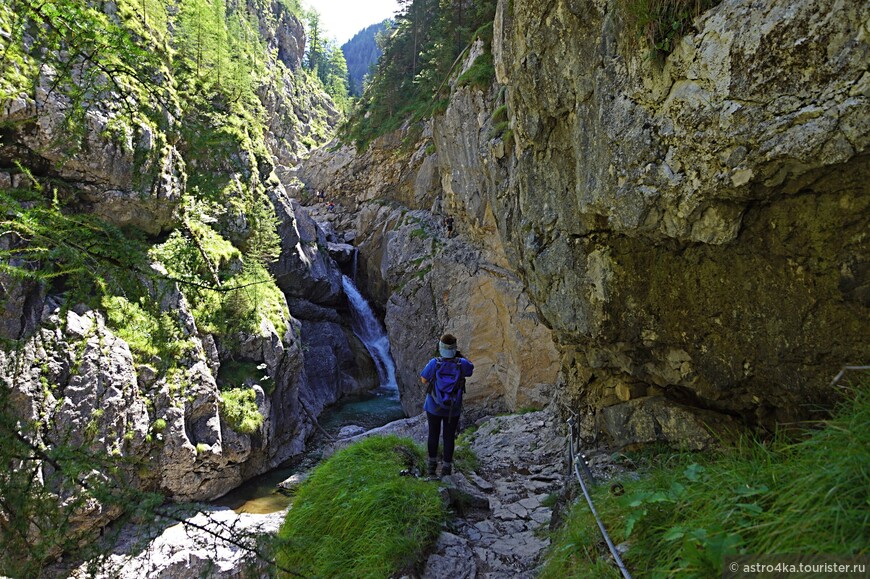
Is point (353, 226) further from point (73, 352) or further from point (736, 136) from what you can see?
point (736, 136)

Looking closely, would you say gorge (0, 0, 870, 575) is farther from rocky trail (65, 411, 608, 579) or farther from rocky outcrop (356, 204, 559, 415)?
rocky trail (65, 411, 608, 579)

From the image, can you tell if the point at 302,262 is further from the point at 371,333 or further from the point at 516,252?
the point at 516,252

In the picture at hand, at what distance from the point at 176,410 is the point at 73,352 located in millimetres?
2975

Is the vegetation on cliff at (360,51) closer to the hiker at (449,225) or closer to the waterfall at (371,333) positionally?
the waterfall at (371,333)

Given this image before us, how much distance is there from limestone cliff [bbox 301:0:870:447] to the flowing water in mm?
10507

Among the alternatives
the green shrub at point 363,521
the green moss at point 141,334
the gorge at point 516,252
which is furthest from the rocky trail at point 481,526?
the green moss at point 141,334

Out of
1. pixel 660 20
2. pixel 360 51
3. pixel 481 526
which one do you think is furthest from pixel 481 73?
pixel 360 51

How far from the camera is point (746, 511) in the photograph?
2.68 m

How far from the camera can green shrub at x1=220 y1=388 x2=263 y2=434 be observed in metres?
14.0

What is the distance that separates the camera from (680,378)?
19.3ft

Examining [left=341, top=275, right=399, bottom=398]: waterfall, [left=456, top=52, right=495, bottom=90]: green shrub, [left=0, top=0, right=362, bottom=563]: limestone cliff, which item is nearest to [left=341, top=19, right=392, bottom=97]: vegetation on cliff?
[left=341, top=275, right=399, bottom=398]: waterfall

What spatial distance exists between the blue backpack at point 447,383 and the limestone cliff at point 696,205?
7.05 ft

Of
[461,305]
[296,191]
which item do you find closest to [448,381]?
[461,305]

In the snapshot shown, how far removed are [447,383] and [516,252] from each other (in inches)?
145
